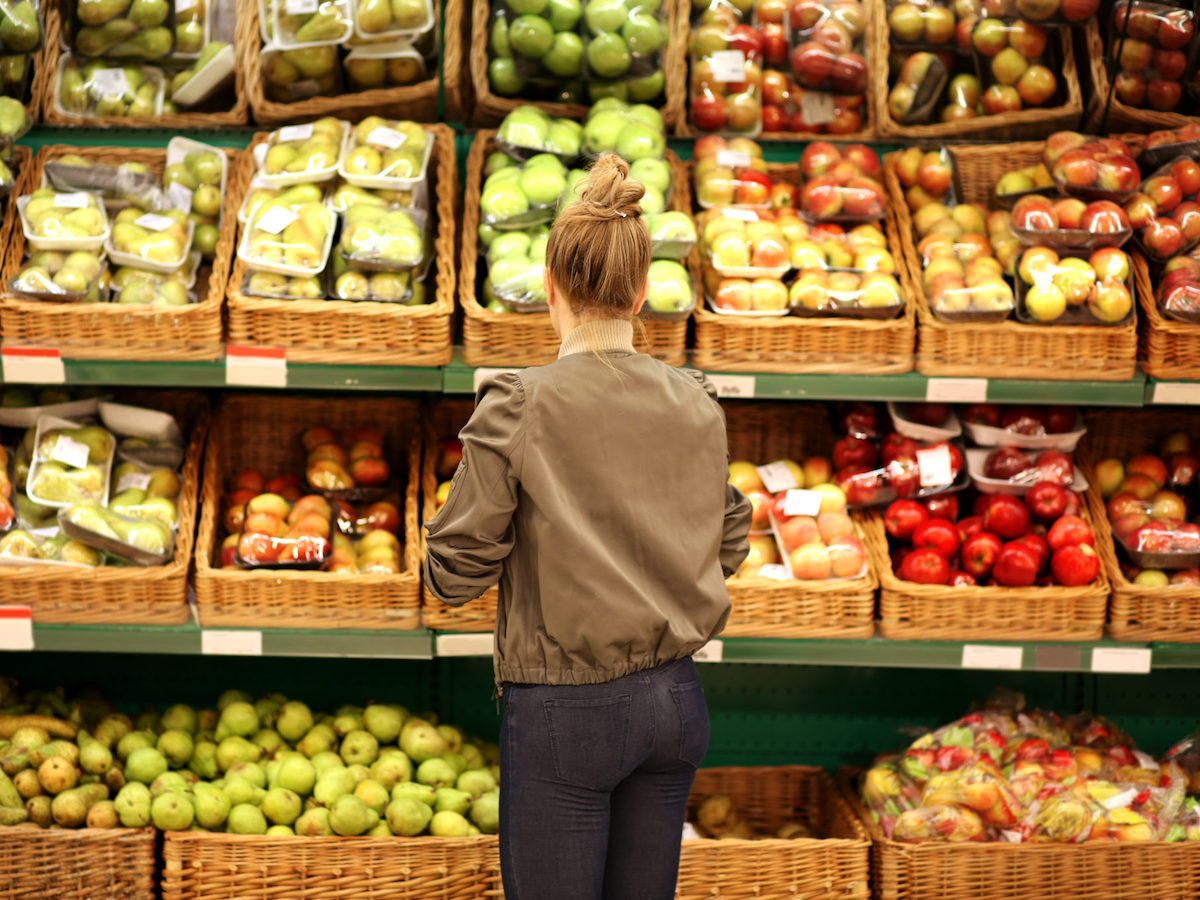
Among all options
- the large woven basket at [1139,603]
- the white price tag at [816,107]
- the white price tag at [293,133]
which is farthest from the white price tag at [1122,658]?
the white price tag at [293,133]

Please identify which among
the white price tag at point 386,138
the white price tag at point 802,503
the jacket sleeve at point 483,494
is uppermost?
the white price tag at point 386,138

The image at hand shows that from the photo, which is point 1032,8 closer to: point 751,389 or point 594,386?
point 751,389

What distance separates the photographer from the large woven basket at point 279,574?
2.53m

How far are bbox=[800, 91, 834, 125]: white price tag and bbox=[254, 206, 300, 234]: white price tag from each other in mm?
1309

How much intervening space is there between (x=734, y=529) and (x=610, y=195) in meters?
0.59

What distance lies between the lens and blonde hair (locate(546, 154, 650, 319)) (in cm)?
159

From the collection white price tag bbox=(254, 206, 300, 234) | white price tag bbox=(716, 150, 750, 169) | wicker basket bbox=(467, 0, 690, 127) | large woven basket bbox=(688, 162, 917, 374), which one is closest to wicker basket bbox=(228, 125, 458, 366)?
white price tag bbox=(254, 206, 300, 234)

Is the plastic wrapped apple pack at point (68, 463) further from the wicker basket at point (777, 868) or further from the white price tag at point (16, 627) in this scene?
the wicker basket at point (777, 868)

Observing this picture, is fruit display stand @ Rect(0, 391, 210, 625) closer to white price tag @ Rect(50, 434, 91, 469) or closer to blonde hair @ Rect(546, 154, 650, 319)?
white price tag @ Rect(50, 434, 91, 469)

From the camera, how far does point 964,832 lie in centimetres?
256

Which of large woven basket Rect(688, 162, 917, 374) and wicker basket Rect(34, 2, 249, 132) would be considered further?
wicker basket Rect(34, 2, 249, 132)

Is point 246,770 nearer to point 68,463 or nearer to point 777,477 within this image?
point 68,463

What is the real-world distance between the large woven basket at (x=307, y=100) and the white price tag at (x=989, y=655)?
70.7 inches

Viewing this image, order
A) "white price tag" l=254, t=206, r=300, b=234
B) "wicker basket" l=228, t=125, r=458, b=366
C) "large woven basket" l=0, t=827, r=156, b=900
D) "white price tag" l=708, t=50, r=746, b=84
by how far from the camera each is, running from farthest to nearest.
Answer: "white price tag" l=708, t=50, r=746, b=84
"white price tag" l=254, t=206, r=300, b=234
"wicker basket" l=228, t=125, r=458, b=366
"large woven basket" l=0, t=827, r=156, b=900
